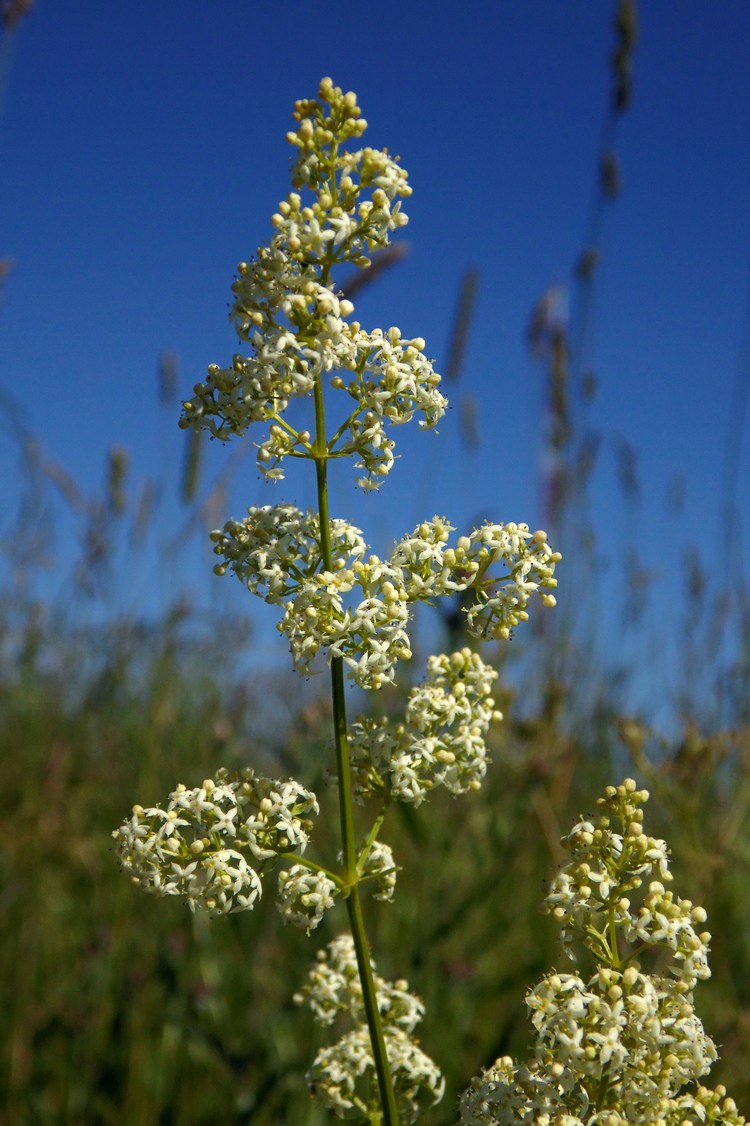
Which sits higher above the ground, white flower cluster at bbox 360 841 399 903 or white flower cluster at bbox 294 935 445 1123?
white flower cluster at bbox 360 841 399 903

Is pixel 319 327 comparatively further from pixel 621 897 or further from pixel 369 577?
pixel 621 897

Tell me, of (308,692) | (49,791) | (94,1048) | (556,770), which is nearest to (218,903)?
(94,1048)

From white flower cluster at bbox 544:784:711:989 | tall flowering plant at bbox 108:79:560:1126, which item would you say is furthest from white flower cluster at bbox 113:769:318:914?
white flower cluster at bbox 544:784:711:989

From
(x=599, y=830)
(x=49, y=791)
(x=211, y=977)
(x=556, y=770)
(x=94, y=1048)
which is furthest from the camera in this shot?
(x=49, y=791)

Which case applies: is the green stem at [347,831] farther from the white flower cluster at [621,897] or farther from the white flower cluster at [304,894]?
the white flower cluster at [621,897]

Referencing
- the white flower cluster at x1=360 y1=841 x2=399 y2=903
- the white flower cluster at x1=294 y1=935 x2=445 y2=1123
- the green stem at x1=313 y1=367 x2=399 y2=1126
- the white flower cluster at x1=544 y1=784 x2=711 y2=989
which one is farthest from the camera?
the white flower cluster at x1=294 y1=935 x2=445 y2=1123

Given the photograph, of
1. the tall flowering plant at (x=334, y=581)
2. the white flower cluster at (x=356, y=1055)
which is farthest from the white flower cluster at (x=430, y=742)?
the white flower cluster at (x=356, y=1055)

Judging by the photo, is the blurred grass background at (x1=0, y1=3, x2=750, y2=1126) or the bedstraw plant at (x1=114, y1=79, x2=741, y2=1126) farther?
the blurred grass background at (x1=0, y1=3, x2=750, y2=1126)

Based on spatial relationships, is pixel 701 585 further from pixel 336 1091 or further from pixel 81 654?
pixel 336 1091

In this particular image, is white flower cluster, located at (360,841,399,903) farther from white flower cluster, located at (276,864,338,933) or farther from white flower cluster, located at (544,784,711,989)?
white flower cluster, located at (544,784,711,989)
